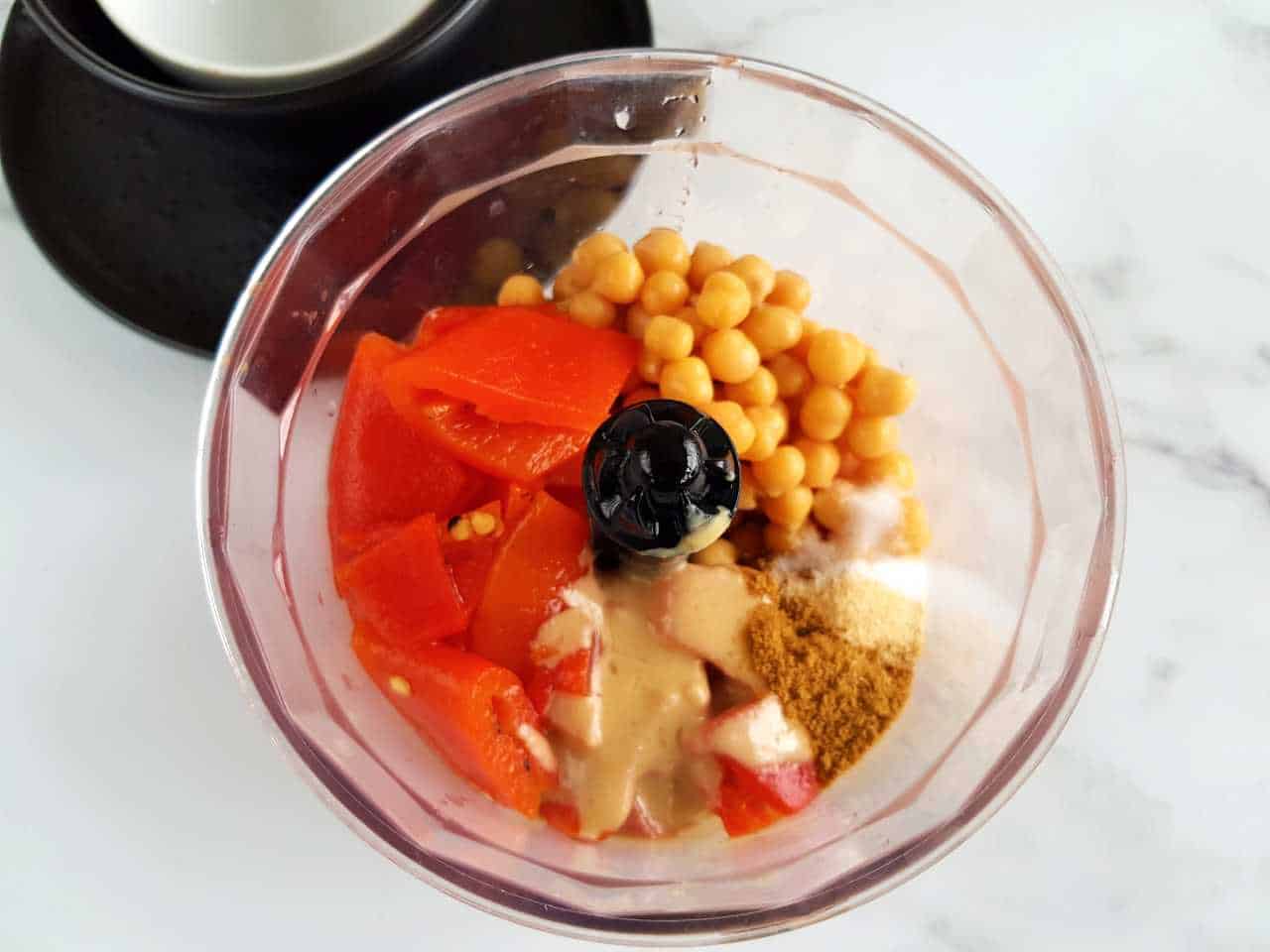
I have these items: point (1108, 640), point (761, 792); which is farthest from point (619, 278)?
point (1108, 640)

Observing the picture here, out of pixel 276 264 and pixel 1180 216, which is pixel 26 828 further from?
pixel 1180 216

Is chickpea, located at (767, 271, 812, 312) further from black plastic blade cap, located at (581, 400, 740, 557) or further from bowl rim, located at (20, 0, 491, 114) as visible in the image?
bowl rim, located at (20, 0, 491, 114)

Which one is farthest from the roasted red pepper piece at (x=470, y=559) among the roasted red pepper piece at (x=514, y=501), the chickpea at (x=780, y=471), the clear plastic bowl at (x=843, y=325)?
the chickpea at (x=780, y=471)

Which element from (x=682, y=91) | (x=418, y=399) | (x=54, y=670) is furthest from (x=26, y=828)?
(x=682, y=91)

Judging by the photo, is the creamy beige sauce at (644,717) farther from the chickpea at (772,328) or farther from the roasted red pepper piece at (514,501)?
the chickpea at (772,328)

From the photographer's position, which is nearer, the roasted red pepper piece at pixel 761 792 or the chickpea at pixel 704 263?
the roasted red pepper piece at pixel 761 792

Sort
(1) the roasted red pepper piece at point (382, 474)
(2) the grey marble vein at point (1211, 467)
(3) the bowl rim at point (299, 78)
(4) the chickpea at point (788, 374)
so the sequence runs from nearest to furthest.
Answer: (3) the bowl rim at point (299, 78) → (1) the roasted red pepper piece at point (382, 474) → (4) the chickpea at point (788, 374) → (2) the grey marble vein at point (1211, 467)

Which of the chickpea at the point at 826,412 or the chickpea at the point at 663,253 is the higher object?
the chickpea at the point at 663,253
